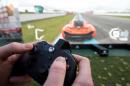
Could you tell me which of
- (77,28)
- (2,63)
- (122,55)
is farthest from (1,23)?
(2,63)

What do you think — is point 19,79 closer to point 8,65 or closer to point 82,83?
point 8,65

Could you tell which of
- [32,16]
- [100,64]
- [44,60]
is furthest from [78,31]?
[44,60]

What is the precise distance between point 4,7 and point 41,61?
4100 mm

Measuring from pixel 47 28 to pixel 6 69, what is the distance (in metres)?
4.15

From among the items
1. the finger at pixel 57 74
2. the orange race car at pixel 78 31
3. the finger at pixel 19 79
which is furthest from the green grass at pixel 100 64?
the finger at pixel 57 74

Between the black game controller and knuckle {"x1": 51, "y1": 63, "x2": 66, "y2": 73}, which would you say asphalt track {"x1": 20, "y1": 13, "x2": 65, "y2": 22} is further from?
knuckle {"x1": 51, "y1": 63, "x2": 66, "y2": 73}

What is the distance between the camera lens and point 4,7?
4.64 meters

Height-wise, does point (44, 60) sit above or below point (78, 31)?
above

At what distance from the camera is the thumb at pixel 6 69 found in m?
0.79

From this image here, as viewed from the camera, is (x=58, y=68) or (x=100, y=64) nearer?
(x=58, y=68)

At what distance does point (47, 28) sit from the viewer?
4.93 m

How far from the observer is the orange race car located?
15.8ft

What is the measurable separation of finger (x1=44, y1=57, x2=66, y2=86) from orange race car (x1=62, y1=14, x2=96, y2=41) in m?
4.20

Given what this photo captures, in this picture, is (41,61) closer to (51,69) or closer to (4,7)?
(51,69)
